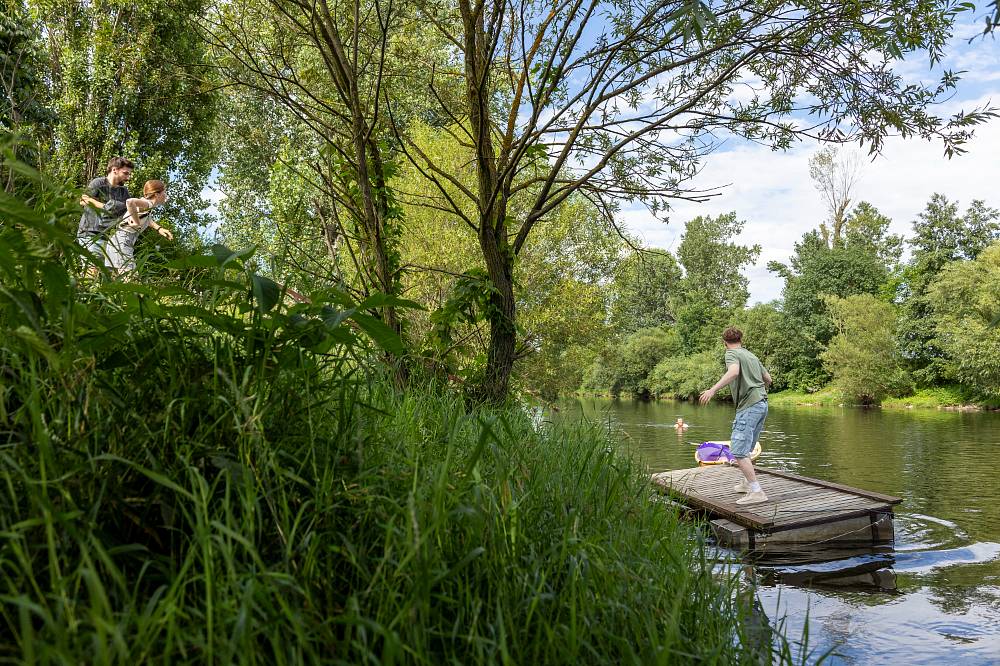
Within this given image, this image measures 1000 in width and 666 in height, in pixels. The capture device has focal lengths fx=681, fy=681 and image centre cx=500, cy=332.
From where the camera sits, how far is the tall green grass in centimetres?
140

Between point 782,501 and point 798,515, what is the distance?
2.52 ft

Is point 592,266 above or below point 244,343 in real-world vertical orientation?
above

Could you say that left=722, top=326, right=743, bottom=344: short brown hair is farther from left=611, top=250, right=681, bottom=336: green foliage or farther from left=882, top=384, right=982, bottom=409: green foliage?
left=882, top=384, right=982, bottom=409: green foliage

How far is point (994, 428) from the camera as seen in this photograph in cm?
2373

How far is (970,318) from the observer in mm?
36094

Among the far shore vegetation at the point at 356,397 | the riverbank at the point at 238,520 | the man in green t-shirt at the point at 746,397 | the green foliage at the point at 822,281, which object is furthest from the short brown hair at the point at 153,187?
the green foliage at the point at 822,281

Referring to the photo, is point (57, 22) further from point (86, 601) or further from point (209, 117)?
point (86, 601)

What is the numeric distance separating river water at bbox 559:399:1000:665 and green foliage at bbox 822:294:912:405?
22348 mm

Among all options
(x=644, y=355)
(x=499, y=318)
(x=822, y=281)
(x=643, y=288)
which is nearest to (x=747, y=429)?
(x=643, y=288)

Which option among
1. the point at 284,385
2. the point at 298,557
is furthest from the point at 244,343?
the point at 298,557

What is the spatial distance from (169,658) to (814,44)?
545 cm

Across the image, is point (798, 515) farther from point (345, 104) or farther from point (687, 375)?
point (687, 375)

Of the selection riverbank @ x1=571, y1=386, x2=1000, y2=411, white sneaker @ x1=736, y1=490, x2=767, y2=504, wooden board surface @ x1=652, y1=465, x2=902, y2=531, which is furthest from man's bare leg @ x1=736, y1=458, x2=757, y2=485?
riverbank @ x1=571, y1=386, x2=1000, y2=411

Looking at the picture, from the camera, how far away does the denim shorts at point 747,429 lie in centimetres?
830
